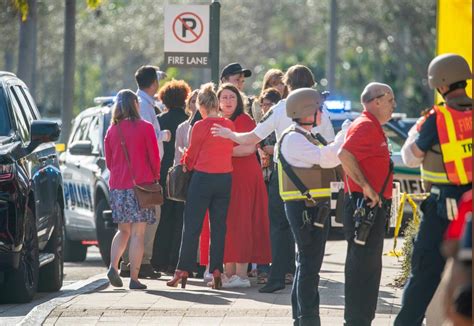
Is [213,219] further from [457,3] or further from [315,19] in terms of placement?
[315,19]

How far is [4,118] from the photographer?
1233cm

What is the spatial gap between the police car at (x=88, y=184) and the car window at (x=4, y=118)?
2723mm

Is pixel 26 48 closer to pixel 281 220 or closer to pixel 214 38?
pixel 214 38

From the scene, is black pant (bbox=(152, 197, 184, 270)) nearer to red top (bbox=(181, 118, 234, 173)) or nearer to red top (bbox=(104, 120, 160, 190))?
red top (bbox=(104, 120, 160, 190))

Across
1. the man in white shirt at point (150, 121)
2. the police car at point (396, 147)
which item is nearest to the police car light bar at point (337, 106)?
the police car at point (396, 147)

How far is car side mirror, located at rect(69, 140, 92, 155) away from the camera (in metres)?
16.1

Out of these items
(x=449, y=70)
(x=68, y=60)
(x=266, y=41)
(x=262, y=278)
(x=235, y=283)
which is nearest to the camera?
(x=449, y=70)

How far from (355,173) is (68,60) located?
54.1ft

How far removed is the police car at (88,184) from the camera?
15.7m

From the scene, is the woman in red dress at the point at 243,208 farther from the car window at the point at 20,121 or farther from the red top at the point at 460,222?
the red top at the point at 460,222

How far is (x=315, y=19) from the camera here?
224 ft

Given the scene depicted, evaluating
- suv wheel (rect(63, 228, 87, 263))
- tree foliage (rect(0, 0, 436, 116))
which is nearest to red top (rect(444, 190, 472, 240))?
suv wheel (rect(63, 228, 87, 263))

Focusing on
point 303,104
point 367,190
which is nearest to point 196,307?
point 303,104

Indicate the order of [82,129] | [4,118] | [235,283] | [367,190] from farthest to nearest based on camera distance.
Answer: [82,129]
[235,283]
[4,118]
[367,190]
